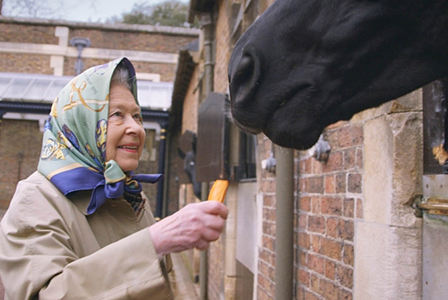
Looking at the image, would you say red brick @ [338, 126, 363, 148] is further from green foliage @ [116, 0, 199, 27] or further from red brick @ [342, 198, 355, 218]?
green foliage @ [116, 0, 199, 27]

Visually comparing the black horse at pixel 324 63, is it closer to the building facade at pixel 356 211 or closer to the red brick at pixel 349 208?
the building facade at pixel 356 211

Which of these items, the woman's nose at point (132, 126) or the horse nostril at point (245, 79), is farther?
the woman's nose at point (132, 126)

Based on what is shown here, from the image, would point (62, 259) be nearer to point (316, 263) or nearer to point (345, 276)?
point (345, 276)

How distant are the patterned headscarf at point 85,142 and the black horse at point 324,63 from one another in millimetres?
598

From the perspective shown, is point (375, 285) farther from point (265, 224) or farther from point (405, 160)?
point (265, 224)

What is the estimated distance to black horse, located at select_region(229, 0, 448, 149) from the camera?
1.16 m

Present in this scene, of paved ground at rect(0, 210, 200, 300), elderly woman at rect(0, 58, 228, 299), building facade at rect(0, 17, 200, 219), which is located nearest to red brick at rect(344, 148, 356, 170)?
elderly woman at rect(0, 58, 228, 299)

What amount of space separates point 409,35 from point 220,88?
4.65 m

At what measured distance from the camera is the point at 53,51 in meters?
19.7

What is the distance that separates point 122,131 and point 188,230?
2.08 feet

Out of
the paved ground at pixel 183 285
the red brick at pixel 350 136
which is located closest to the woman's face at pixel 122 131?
the red brick at pixel 350 136

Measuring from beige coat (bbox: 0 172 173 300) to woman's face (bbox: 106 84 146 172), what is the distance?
1.03ft

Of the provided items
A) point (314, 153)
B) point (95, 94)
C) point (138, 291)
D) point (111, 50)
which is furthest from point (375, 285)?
point (111, 50)

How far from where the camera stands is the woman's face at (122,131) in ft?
5.62
